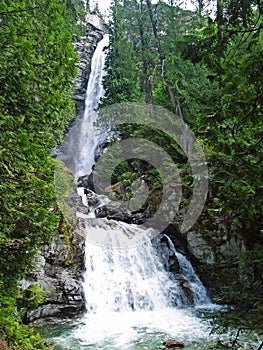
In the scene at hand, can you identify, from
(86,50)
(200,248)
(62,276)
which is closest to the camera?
(62,276)

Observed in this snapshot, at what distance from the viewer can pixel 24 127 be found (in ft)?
14.6

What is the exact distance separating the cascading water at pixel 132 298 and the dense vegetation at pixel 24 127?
347cm

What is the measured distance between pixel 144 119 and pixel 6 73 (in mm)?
16322

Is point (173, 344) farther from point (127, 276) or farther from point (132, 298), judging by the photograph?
point (127, 276)

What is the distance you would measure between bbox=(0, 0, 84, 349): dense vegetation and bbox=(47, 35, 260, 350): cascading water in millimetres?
3467

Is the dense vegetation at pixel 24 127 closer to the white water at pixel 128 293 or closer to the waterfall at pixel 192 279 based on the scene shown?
the white water at pixel 128 293

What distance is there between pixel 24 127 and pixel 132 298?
8242 millimetres

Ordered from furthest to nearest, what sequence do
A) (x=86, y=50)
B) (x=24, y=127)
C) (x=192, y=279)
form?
(x=86, y=50) < (x=192, y=279) < (x=24, y=127)

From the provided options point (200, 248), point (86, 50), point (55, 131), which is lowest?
point (200, 248)

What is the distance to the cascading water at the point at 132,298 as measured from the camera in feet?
25.7

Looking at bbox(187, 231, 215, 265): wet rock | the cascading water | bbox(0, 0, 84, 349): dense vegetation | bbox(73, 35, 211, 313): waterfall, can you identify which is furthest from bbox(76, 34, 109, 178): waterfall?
bbox(0, 0, 84, 349): dense vegetation

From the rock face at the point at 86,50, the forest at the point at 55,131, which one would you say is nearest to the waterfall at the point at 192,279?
the forest at the point at 55,131

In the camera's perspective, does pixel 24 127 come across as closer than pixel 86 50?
Yes

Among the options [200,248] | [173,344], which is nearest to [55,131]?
[173,344]
